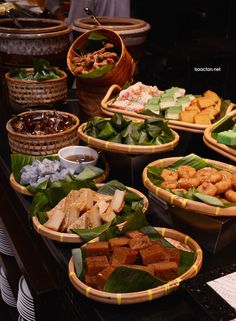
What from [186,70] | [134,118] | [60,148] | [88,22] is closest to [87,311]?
[60,148]

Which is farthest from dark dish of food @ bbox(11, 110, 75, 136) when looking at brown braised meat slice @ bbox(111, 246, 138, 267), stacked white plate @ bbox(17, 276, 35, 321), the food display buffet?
brown braised meat slice @ bbox(111, 246, 138, 267)

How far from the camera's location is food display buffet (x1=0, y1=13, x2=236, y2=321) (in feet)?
4.83

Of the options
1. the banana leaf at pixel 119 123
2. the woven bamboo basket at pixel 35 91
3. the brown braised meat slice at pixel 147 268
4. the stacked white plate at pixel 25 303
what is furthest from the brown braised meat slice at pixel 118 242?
the woven bamboo basket at pixel 35 91

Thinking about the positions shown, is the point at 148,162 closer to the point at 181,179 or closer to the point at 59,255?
the point at 181,179

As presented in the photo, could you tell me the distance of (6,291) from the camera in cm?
292

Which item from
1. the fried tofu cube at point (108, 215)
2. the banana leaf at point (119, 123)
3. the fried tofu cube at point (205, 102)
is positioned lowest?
the fried tofu cube at point (108, 215)

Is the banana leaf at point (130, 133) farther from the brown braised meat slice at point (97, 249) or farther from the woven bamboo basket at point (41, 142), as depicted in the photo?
the brown braised meat slice at point (97, 249)

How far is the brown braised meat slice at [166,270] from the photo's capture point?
1482 millimetres

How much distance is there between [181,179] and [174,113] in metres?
0.73

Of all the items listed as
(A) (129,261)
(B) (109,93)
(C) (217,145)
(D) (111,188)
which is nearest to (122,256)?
(A) (129,261)

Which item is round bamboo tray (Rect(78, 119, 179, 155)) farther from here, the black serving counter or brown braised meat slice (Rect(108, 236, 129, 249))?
brown braised meat slice (Rect(108, 236, 129, 249))

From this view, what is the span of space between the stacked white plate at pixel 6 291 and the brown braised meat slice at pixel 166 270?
5.48 feet

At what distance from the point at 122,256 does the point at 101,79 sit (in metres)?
1.57

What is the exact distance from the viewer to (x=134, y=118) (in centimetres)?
258
